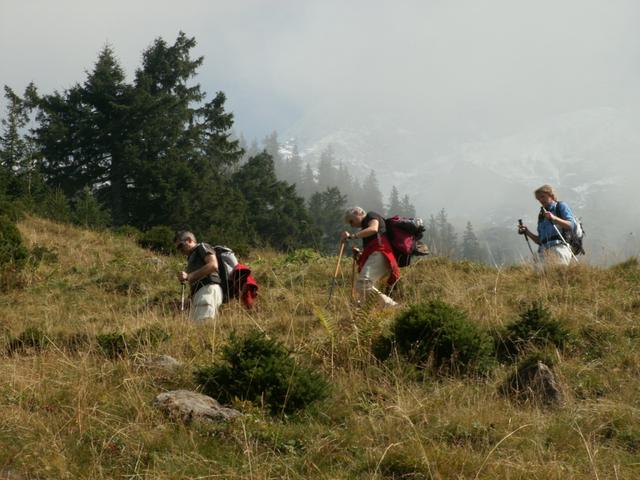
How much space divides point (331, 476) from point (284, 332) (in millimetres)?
3847

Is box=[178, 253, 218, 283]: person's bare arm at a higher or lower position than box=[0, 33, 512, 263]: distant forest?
lower

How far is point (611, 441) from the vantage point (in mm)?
4465

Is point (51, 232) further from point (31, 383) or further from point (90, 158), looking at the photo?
point (90, 158)

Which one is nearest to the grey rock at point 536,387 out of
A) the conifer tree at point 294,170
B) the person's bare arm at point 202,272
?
the person's bare arm at point 202,272

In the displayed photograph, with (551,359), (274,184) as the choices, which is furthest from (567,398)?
(274,184)

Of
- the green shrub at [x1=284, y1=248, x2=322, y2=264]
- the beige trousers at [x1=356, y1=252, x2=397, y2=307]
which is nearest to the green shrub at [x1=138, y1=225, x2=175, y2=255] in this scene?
the green shrub at [x1=284, y1=248, x2=322, y2=264]

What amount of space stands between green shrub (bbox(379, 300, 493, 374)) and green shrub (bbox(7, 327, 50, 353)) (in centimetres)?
354

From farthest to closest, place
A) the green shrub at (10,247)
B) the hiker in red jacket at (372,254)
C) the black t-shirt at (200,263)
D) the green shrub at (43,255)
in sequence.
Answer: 1. the green shrub at (43,255)
2. the green shrub at (10,247)
3. the black t-shirt at (200,263)
4. the hiker in red jacket at (372,254)

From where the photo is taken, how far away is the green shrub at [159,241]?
17.4 metres

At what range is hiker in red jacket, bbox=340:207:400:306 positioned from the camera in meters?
8.46

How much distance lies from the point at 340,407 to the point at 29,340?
3.82 meters

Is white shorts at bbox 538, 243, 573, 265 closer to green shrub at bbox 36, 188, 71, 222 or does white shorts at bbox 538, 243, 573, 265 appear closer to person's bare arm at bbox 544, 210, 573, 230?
person's bare arm at bbox 544, 210, 573, 230

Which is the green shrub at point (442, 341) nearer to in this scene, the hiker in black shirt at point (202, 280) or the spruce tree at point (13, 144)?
the hiker in black shirt at point (202, 280)

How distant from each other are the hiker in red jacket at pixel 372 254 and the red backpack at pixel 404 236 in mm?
106
